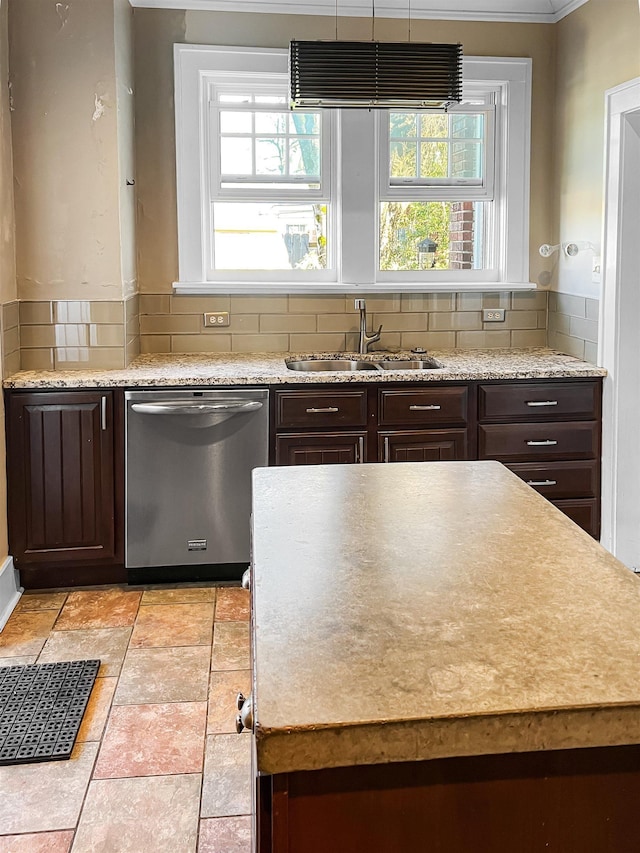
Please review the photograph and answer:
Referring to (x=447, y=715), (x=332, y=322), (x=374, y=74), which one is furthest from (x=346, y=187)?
(x=447, y=715)

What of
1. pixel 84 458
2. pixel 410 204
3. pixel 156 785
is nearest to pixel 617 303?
pixel 410 204

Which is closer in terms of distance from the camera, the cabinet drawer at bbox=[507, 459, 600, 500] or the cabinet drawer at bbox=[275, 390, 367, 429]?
the cabinet drawer at bbox=[275, 390, 367, 429]

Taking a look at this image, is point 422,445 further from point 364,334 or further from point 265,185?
point 265,185

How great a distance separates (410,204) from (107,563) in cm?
249

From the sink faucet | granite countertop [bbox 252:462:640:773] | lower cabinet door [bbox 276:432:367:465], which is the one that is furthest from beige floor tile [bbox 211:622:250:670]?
the sink faucet

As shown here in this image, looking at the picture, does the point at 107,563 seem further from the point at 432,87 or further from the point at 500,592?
the point at 500,592

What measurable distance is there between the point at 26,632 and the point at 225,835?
1637 millimetres

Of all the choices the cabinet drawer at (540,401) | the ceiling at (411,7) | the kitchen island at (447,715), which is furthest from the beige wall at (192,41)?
the kitchen island at (447,715)

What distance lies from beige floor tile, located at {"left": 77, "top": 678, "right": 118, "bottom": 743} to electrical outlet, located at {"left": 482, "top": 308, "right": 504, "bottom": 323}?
2.86 metres

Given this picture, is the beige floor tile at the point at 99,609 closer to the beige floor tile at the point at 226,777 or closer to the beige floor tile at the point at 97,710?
the beige floor tile at the point at 97,710

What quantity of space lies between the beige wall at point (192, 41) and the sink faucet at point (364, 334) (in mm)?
989

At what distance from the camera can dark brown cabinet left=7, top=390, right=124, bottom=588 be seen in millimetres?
4004

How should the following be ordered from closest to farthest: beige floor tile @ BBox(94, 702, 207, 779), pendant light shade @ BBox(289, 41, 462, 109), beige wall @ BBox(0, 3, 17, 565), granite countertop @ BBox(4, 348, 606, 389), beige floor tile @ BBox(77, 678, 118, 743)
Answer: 1. beige floor tile @ BBox(94, 702, 207, 779)
2. beige floor tile @ BBox(77, 678, 118, 743)
3. pendant light shade @ BBox(289, 41, 462, 109)
4. beige wall @ BBox(0, 3, 17, 565)
5. granite countertop @ BBox(4, 348, 606, 389)

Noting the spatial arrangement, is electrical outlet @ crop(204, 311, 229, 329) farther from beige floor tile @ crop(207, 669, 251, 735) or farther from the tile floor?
beige floor tile @ crop(207, 669, 251, 735)
